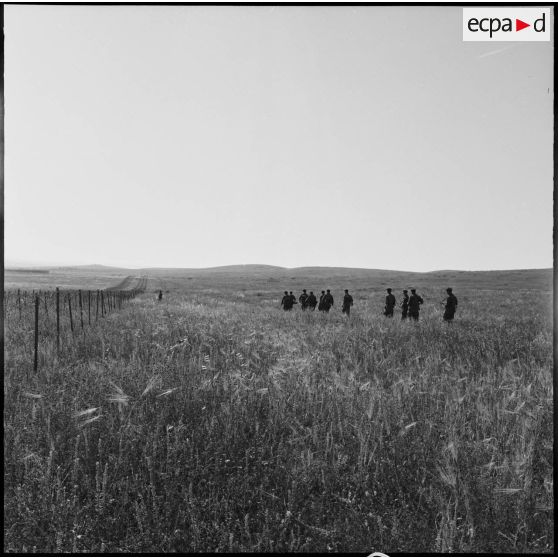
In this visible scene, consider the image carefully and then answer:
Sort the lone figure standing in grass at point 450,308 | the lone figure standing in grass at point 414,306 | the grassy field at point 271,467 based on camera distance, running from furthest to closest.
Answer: the lone figure standing in grass at point 414,306 → the lone figure standing in grass at point 450,308 → the grassy field at point 271,467

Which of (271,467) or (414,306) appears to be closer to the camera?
(271,467)

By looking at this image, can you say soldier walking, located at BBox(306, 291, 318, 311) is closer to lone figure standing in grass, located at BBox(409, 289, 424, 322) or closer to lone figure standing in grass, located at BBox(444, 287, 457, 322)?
lone figure standing in grass, located at BBox(409, 289, 424, 322)

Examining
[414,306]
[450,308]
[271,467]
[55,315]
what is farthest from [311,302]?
[271,467]

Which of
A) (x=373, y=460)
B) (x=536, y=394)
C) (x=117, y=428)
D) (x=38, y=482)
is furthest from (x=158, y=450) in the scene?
(x=536, y=394)

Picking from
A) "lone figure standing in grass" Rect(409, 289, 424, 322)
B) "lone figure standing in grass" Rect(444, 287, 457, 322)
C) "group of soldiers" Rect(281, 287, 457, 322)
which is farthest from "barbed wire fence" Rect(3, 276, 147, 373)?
"lone figure standing in grass" Rect(444, 287, 457, 322)

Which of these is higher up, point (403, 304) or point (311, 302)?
point (403, 304)

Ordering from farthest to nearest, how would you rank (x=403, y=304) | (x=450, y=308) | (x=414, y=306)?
(x=403, y=304)
(x=414, y=306)
(x=450, y=308)

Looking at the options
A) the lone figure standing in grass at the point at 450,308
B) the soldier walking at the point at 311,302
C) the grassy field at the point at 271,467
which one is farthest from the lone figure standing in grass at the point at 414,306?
the grassy field at the point at 271,467

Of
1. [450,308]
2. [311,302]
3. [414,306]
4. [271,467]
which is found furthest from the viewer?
[311,302]

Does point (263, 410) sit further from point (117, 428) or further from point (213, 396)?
point (117, 428)

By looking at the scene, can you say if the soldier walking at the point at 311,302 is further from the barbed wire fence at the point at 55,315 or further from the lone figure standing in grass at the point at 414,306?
the barbed wire fence at the point at 55,315

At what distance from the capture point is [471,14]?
2787mm

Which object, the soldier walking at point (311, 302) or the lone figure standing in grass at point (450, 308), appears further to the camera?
the soldier walking at point (311, 302)

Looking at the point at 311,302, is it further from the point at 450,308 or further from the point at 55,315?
the point at 55,315
